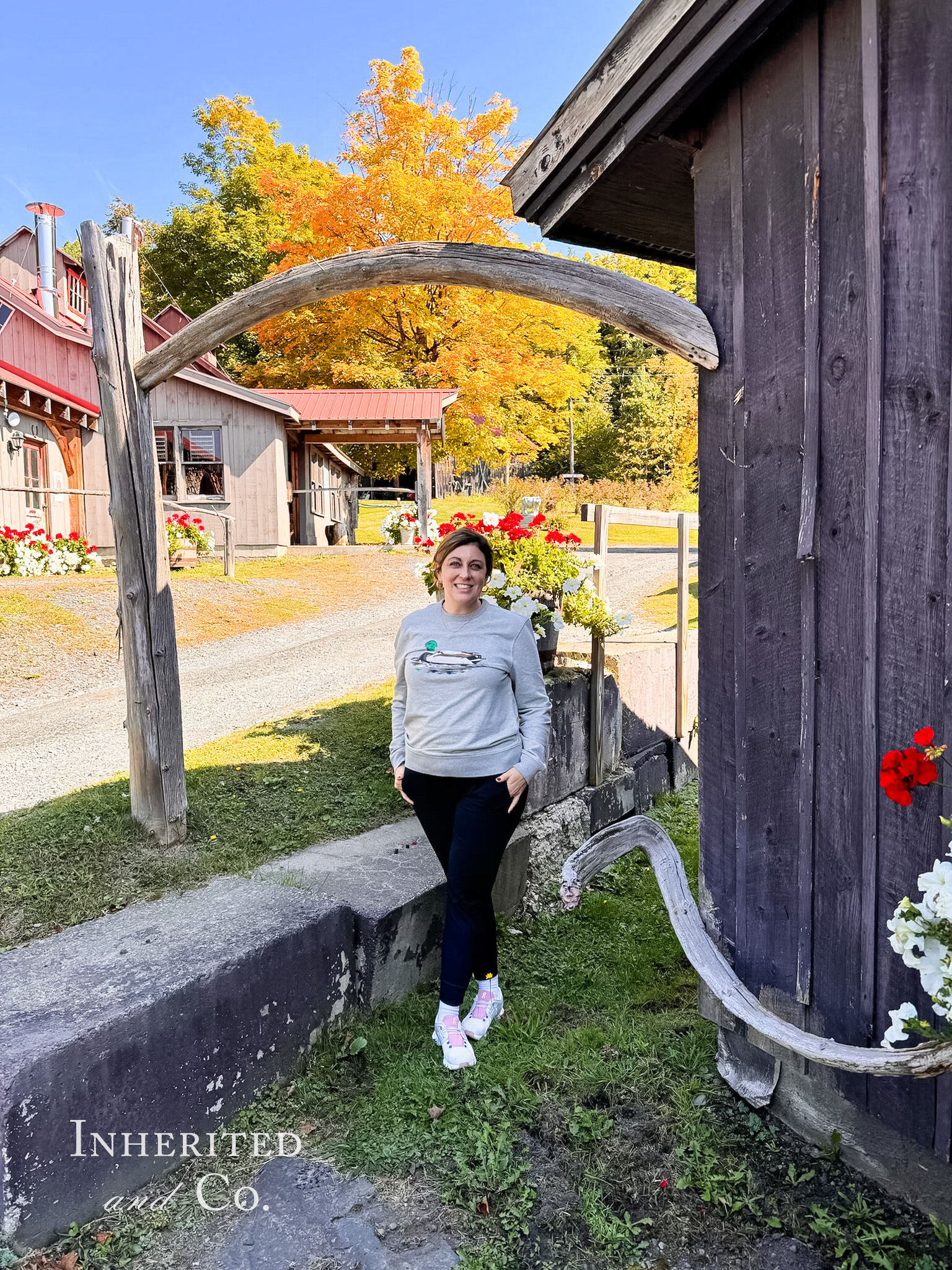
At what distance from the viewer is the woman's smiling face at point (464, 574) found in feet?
10.3

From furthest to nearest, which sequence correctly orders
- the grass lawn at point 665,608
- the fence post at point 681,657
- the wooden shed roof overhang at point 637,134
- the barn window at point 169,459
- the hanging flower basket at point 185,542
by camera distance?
the barn window at point 169,459 < the hanging flower basket at point 185,542 < the grass lawn at point 665,608 < the fence post at point 681,657 < the wooden shed roof overhang at point 637,134

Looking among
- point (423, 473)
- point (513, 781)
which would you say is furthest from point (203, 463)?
point (513, 781)

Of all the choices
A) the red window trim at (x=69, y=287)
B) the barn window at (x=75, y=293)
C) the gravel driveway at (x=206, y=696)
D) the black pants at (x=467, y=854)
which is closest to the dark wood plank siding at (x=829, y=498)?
the black pants at (x=467, y=854)

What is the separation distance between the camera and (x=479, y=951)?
10.4ft

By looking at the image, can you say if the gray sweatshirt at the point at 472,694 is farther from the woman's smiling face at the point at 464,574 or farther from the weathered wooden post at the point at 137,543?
the weathered wooden post at the point at 137,543

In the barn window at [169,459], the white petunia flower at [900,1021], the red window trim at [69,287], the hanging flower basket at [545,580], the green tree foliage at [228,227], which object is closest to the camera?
the white petunia flower at [900,1021]

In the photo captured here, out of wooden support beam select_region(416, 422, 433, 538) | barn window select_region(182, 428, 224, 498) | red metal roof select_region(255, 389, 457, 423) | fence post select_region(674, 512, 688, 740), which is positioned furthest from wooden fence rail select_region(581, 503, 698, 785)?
barn window select_region(182, 428, 224, 498)

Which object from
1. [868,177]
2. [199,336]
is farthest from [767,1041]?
[199,336]

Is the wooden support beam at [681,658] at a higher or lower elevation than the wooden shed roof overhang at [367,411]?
lower

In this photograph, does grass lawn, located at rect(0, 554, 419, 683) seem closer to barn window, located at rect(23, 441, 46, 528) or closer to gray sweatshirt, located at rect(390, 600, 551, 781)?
barn window, located at rect(23, 441, 46, 528)

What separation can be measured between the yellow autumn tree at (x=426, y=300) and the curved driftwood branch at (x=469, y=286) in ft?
56.8

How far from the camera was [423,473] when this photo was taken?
688 inches

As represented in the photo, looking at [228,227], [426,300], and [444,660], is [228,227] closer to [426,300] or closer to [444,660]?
[426,300]

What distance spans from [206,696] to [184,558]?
7790 mm
